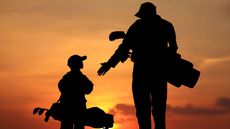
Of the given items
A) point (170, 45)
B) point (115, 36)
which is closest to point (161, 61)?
point (170, 45)

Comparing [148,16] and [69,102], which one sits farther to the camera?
[69,102]

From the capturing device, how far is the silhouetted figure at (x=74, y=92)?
40.8 ft

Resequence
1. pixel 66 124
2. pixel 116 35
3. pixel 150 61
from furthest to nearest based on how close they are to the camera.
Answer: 1. pixel 66 124
2. pixel 116 35
3. pixel 150 61

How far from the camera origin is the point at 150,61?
10.4 meters

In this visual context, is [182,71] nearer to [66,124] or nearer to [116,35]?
[116,35]

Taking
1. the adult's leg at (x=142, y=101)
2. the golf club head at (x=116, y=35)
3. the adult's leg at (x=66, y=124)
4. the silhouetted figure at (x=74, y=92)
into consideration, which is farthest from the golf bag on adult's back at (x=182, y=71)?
the adult's leg at (x=66, y=124)

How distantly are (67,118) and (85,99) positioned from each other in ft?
2.27

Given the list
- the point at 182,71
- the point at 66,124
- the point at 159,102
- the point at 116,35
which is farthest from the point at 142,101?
the point at 66,124

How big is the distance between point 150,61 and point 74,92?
115 inches

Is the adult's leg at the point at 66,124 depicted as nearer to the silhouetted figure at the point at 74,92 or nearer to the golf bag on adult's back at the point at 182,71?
the silhouetted figure at the point at 74,92

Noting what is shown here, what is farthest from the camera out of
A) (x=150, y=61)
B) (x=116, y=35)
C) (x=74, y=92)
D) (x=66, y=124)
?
(x=74, y=92)

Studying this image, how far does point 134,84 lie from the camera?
1045cm

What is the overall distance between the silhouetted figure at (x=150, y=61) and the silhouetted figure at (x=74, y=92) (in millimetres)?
2316

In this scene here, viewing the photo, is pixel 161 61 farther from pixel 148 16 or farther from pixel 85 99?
pixel 85 99
